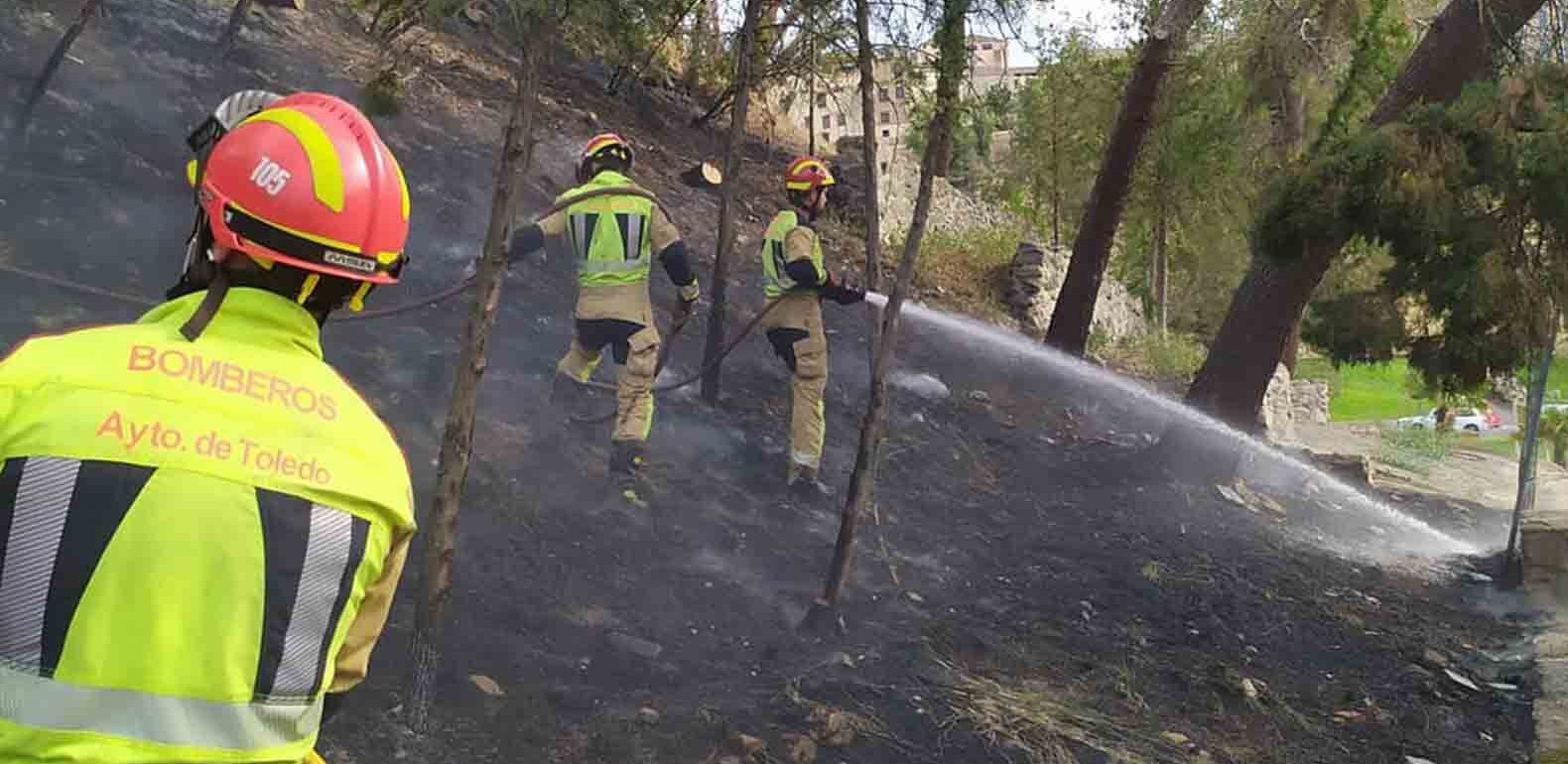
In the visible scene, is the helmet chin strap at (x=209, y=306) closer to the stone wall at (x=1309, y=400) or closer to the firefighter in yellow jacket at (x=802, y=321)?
the firefighter in yellow jacket at (x=802, y=321)

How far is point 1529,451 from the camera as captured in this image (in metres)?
8.81

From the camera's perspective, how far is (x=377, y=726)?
13.7 ft

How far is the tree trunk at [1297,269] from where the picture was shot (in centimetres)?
909

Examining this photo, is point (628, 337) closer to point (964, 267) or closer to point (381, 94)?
point (381, 94)

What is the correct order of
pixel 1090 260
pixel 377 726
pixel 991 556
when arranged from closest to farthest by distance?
1. pixel 377 726
2. pixel 991 556
3. pixel 1090 260

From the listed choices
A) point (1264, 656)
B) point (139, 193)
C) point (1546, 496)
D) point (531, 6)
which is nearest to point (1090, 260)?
point (1546, 496)

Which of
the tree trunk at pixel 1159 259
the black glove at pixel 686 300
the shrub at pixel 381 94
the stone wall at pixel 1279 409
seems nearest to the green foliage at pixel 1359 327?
the black glove at pixel 686 300

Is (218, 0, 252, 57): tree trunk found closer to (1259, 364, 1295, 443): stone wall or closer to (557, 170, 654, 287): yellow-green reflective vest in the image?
(557, 170, 654, 287): yellow-green reflective vest

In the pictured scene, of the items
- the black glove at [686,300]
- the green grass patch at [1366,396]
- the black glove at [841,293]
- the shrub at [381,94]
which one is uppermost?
the shrub at [381,94]

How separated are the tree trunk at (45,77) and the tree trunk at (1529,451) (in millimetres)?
7889

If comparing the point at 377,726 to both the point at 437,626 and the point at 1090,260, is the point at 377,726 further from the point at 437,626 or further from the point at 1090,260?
the point at 1090,260

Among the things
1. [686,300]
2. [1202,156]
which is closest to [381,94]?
[686,300]

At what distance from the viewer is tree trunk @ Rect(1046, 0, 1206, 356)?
36.4ft

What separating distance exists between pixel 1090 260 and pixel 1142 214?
8370 mm
